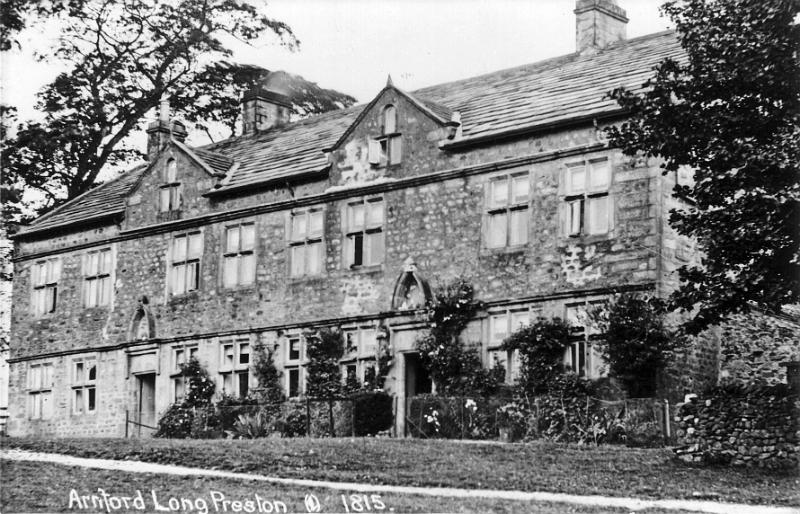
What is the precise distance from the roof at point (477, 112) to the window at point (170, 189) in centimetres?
86

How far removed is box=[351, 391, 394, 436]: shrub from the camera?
2870 cm

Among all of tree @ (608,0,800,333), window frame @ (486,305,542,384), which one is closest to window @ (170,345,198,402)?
window frame @ (486,305,542,384)

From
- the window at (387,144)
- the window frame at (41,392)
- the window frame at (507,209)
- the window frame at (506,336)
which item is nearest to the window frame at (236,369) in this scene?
the window at (387,144)

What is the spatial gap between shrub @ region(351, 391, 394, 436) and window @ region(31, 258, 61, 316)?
1297 cm

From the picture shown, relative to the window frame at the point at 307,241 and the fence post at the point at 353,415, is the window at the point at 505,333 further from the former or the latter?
the window frame at the point at 307,241

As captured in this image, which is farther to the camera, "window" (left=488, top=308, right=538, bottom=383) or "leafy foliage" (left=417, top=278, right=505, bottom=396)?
"leafy foliage" (left=417, top=278, right=505, bottom=396)

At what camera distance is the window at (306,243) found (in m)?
32.1

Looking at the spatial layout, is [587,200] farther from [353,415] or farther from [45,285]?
[45,285]

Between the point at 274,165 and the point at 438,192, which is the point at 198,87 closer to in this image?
the point at 274,165

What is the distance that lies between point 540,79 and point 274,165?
744cm

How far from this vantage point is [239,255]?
33750 mm

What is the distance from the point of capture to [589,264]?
1067 inches

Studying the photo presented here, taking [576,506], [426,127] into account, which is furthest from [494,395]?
[576,506]

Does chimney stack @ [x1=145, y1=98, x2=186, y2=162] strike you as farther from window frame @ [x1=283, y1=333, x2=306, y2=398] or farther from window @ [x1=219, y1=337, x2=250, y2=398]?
window frame @ [x1=283, y1=333, x2=306, y2=398]
